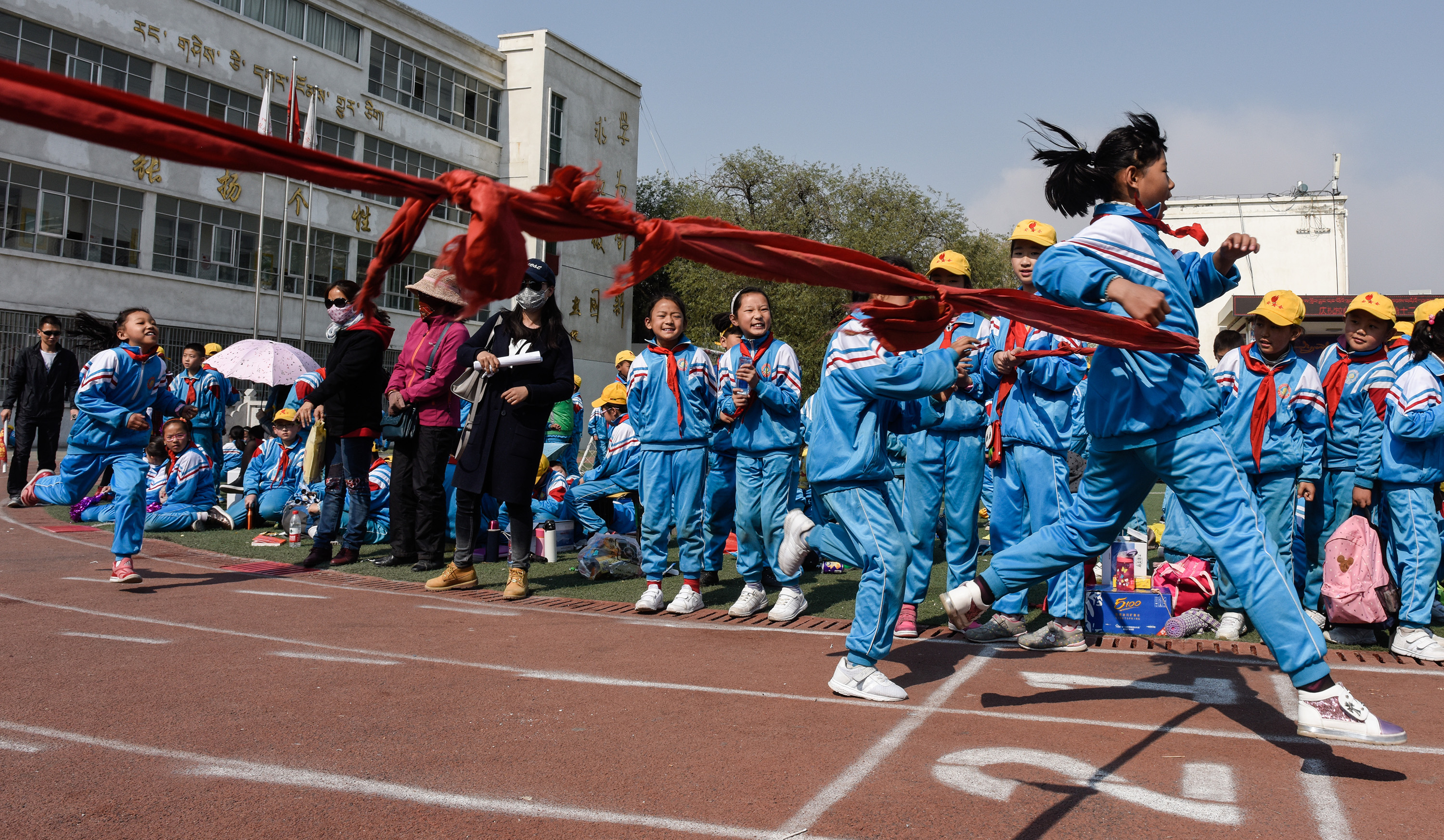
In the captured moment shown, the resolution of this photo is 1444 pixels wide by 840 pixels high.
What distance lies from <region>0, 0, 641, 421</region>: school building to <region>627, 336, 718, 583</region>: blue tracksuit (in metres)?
16.2

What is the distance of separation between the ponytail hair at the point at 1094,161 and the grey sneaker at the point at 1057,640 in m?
2.67

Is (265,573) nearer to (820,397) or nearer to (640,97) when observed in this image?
(820,397)

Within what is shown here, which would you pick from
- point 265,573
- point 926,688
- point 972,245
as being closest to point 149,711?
point 926,688

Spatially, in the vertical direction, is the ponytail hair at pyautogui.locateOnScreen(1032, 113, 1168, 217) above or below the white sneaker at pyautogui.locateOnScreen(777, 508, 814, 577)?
above

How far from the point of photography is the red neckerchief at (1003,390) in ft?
20.9

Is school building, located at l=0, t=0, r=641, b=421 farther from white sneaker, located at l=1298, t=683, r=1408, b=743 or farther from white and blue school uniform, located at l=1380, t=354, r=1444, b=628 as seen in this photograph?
white sneaker, located at l=1298, t=683, r=1408, b=743

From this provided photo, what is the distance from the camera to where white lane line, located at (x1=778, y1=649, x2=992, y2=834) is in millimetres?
3281

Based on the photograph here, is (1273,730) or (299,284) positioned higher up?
(299,284)

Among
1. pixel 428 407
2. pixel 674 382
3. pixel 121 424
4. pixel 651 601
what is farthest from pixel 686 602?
pixel 121 424

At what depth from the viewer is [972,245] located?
43531mm

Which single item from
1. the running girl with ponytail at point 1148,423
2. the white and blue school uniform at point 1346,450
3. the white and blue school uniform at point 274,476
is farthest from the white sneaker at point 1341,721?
the white and blue school uniform at point 274,476

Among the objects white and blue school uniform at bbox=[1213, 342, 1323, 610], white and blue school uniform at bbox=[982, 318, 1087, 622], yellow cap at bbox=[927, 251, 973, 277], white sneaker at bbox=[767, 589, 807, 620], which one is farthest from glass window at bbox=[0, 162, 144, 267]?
white and blue school uniform at bbox=[1213, 342, 1323, 610]

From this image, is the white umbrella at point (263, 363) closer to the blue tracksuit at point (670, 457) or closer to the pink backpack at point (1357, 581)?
the blue tracksuit at point (670, 457)

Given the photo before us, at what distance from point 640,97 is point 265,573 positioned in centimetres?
4261
